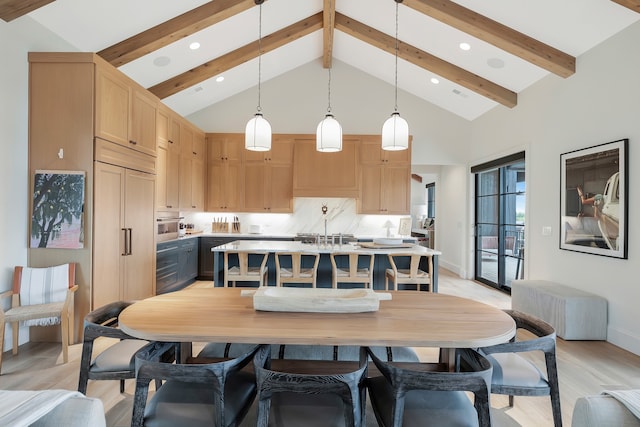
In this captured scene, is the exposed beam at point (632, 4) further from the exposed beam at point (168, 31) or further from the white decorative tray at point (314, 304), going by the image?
the exposed beam at point (168, 31)

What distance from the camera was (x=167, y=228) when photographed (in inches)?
208

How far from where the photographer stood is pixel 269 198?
6430mm

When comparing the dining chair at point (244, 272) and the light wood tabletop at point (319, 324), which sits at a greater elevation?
the light wood tabletop at point (319, 324)

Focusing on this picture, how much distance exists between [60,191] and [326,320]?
9.88ft

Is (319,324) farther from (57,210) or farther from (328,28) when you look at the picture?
(328,28)

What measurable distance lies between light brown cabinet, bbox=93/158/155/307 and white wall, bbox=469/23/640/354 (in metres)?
4.95

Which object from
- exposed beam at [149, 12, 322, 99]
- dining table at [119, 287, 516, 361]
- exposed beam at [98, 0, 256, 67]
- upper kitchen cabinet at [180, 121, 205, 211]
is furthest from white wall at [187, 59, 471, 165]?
dining table at [119, 287, 516, 361]

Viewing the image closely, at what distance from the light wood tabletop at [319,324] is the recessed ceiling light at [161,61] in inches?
150

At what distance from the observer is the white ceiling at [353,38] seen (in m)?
3.45

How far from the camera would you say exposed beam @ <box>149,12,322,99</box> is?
17.3ft

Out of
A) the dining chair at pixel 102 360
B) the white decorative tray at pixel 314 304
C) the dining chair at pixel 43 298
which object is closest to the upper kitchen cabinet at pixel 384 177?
the dining chair at pixel 43 298

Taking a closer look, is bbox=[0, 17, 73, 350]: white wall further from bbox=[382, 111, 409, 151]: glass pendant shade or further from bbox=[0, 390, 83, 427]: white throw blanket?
bbox=[382, 111, 409, 151]: glass pendant shade

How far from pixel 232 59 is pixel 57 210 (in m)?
3.32

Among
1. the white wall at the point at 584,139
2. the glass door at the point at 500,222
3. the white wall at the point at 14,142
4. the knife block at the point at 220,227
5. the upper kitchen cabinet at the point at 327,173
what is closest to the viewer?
the white wall at the point at 14,142
